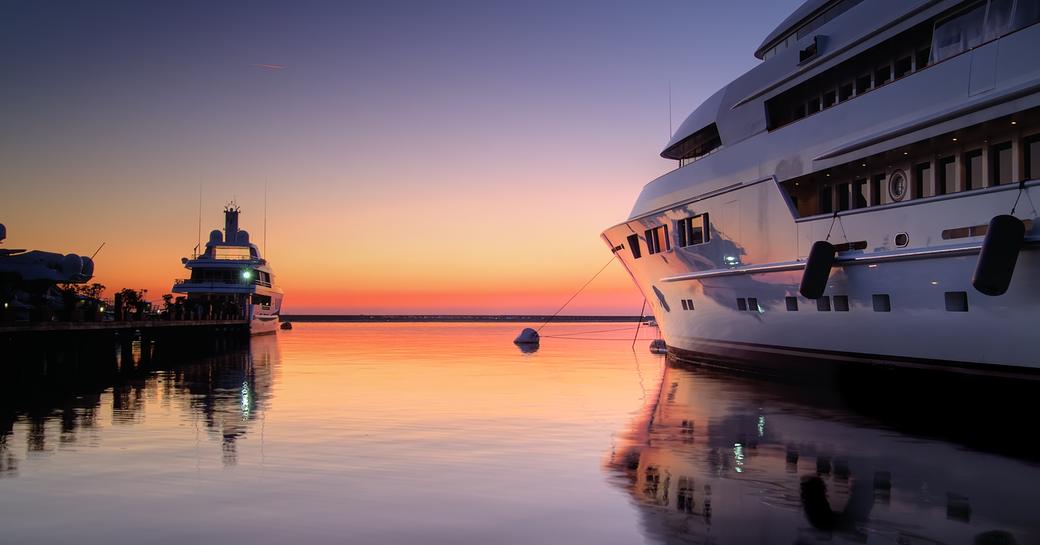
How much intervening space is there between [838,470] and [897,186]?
9.98 meters

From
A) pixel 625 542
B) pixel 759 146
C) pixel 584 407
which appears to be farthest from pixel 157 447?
pixel 759 146

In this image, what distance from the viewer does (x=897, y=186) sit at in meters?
19.0

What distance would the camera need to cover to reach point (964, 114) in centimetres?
1563

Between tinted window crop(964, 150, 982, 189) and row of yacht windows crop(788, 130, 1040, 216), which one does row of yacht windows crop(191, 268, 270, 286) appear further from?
tinted window crop(964, 150, 982, 189)

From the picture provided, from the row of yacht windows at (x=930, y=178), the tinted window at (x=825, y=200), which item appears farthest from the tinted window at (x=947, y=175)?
the tinted window at (x=825, y=200)

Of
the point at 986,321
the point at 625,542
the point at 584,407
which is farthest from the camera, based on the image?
the point at 584,407

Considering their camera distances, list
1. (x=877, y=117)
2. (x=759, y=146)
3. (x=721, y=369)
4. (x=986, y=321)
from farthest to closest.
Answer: (x=721, y=369) < (x=759, y=146) < (x=877, y=117) < (x=986, y=321)

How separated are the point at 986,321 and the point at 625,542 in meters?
11.0

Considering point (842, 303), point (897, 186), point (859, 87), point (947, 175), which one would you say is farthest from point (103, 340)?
point (947, 175)

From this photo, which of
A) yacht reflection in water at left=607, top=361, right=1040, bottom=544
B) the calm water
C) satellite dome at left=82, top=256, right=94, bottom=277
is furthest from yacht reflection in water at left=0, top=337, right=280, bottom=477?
satellite dome at left=82, top=256, right=94, bottom=277

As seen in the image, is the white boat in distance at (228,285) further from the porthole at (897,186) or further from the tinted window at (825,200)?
the porthole at (897,186)

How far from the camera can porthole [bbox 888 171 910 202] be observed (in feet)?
61.3

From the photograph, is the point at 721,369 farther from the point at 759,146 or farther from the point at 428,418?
the point at 428,418

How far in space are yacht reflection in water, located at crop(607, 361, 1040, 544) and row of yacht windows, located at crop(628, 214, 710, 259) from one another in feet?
25.3
